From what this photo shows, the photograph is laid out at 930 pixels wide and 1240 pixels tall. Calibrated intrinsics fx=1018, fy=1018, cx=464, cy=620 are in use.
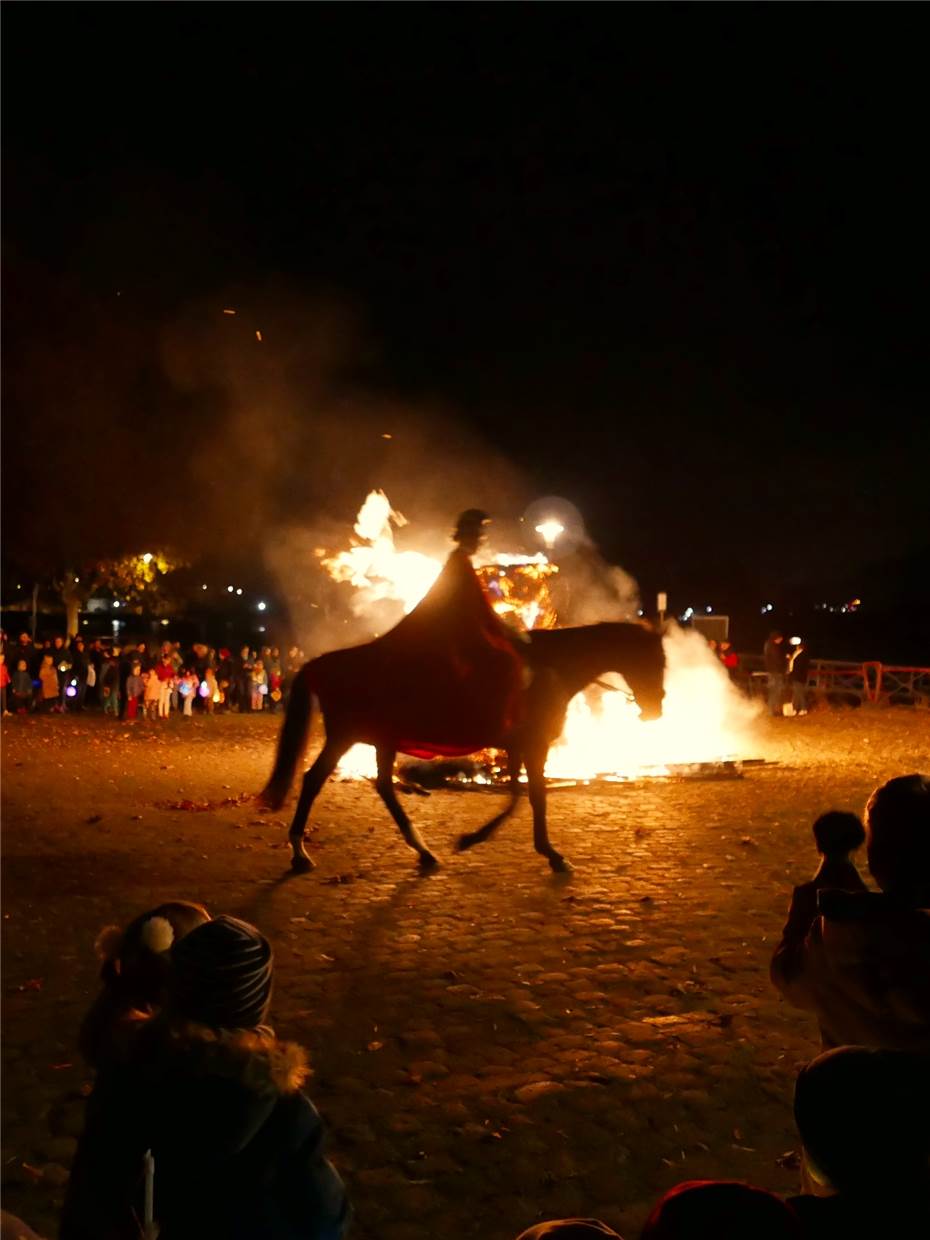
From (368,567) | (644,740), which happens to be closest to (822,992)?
(368,567)

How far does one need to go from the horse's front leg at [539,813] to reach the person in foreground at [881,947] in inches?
229

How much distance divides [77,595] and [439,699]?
2591 centimetres

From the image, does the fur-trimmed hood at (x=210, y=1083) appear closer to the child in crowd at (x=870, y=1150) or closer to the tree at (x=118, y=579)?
the child in crowd at (x=870, y=1150)

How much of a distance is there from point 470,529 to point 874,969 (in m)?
6.17

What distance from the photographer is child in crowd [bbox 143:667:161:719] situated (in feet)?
72.7

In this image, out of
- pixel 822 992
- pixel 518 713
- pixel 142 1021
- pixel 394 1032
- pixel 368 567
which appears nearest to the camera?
pixel 142 1021

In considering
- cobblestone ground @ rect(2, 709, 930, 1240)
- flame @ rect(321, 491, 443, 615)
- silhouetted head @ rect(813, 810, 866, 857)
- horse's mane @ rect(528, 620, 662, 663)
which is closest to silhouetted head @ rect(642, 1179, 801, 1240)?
silhouetted head @ rect(813, 810, 866, 857)

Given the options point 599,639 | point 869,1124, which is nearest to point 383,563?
point 599,639

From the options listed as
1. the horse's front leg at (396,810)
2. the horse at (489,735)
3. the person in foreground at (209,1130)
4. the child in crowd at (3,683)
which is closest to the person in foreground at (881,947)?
the person in foreground at (209,1130)

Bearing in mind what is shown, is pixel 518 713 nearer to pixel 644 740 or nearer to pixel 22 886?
pixel 22 886

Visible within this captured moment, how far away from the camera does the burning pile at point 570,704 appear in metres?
14.4

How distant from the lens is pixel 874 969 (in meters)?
2.53

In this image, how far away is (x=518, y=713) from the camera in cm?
882

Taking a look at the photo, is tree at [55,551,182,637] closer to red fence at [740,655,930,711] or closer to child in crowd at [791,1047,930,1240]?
red fence at [740,655,930,711]
